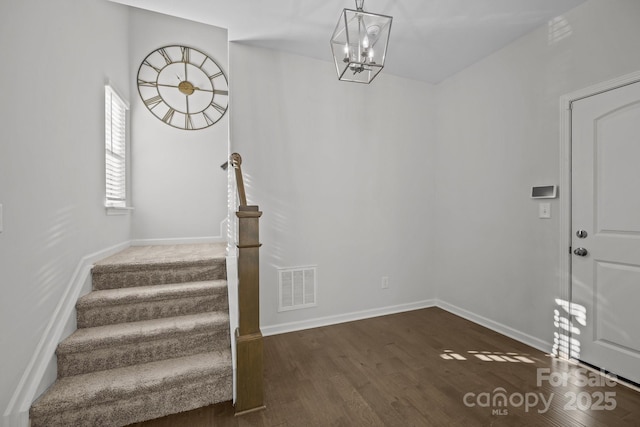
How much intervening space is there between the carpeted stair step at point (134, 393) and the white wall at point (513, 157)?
2.68 meters

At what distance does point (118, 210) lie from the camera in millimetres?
3178

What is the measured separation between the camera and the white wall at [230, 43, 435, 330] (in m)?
2.87

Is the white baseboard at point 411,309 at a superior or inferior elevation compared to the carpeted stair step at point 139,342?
inferior

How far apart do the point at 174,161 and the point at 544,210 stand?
4.29m

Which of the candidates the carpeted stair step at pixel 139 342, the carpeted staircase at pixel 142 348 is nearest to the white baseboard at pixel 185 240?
the carpeted staircase at pixel 142 348

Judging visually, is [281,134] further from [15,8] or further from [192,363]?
[192,363]

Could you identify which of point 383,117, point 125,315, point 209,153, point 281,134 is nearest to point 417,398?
point 125,315

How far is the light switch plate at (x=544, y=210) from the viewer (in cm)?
246

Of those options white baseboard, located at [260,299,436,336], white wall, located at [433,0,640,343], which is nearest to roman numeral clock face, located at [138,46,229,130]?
white baseboard, located at [260,299,436,336]

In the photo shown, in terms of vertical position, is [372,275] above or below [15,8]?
below

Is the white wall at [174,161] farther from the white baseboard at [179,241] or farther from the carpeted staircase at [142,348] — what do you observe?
the carpeted staircase at [142,348]

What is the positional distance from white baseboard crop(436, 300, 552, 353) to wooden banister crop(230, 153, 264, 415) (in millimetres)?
2434

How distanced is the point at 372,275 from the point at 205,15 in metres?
3.08

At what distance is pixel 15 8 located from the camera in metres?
1.60
